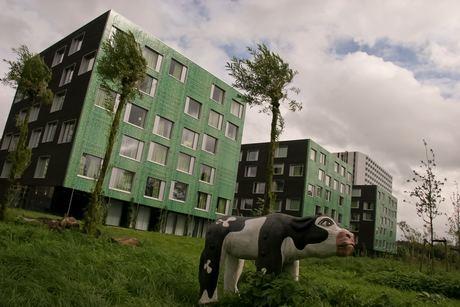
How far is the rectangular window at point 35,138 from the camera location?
33719mm

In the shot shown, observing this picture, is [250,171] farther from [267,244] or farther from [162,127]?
[267,244]

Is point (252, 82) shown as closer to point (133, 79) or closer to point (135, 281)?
point (133, 79)

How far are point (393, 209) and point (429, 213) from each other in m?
70.1

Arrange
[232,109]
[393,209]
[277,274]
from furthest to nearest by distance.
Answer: [393,209] → [232,109] → [277,274]

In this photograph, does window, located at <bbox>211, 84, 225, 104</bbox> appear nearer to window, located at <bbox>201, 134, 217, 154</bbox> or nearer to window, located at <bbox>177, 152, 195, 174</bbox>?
window, located at <bbox>201, 134, 217, 154</bbox>

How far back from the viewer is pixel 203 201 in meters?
38.2

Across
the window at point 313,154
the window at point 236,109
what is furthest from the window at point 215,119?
the window at point 313,154

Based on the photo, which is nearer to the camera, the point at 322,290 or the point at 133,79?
the point at 322,290

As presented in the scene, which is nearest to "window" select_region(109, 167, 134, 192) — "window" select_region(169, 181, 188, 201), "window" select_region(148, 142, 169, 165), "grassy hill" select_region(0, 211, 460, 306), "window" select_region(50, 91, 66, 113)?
"window" select_region(148, 142, 169, 165)

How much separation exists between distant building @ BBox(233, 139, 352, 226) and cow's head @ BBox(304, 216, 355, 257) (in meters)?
44.2

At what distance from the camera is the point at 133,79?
1769 cm

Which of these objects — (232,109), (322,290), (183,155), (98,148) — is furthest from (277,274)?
(232,109)

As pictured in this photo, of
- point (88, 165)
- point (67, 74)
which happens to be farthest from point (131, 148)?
point (67, 74)

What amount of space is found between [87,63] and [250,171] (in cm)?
2944
